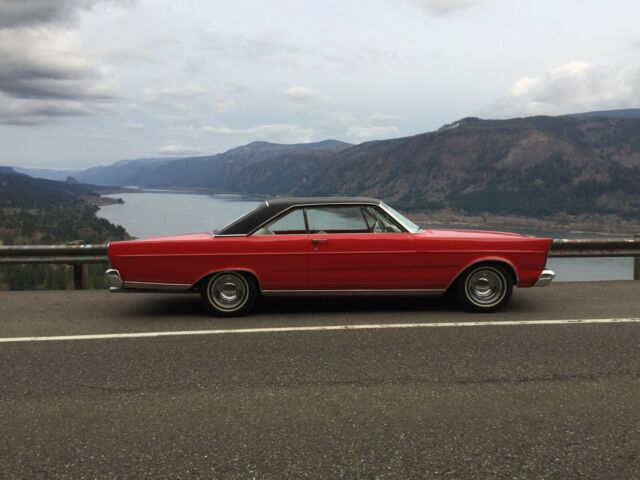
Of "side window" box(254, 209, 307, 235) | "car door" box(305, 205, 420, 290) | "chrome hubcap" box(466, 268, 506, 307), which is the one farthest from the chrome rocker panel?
"chrome hubcap" box(466, 268, 506, 307)

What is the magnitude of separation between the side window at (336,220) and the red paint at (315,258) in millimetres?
138

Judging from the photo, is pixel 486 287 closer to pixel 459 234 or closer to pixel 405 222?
pixel 459 234

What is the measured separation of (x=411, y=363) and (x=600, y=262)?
242 ft

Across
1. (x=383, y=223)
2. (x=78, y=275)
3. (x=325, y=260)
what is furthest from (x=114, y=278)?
(x=78, y=275)

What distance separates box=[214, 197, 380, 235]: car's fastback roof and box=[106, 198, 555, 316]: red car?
12 mm

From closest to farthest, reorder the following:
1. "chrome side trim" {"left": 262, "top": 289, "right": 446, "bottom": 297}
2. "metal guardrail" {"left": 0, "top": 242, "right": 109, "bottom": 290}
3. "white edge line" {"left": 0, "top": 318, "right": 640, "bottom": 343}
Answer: "white edge line" {"left": 0, "top": 318, "right": 640, "bottom": 343}
"chrome side trim" {"left": 262, "top": 289, "right": 446, "bottom": 297}
"metal guardrail" {"left": 0, "top": 242, "right": 109, "bottom": 290}

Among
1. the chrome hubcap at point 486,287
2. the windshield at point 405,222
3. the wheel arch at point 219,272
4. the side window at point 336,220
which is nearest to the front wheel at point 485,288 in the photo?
the chrome hubcap at point 486,287

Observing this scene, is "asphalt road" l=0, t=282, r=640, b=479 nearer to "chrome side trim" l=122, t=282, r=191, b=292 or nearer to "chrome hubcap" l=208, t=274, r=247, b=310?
"chrome hubcap" l=208, t=274, r=247, b=310

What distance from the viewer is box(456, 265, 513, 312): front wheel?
19.8 ft

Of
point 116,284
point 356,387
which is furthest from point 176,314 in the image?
point 356,387

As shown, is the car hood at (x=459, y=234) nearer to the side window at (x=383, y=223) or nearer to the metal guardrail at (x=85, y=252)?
the side window at (x=383, y=223)

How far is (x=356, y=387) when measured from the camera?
379 cm

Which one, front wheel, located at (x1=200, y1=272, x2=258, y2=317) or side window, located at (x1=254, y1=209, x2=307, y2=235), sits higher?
side window, located at (x1=254, y1=209, x2=307, y2=235)

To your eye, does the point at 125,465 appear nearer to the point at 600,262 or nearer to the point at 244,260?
the point at 244,260
